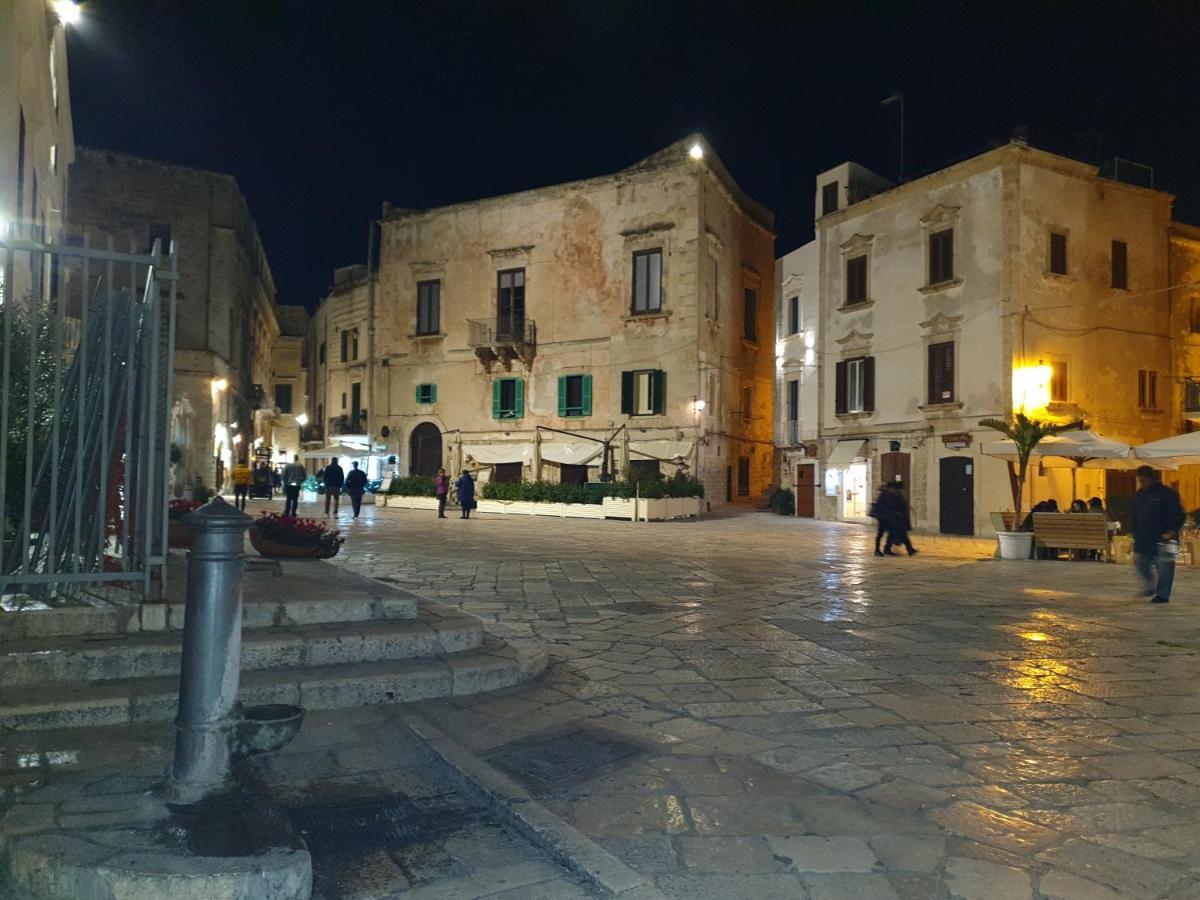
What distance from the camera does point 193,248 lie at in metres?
29.7

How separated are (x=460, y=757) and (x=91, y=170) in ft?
103

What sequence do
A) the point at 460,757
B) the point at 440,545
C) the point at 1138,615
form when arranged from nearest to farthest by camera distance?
the point at 460,757 < the point at 1138,615 < the point at 440,545

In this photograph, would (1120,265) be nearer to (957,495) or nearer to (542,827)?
(957,495)

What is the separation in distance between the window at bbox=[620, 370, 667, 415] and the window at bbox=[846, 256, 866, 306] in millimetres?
A: 6479

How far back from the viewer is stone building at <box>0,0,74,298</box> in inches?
→ 361

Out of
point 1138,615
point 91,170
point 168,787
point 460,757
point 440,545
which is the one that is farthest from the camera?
point 91,170

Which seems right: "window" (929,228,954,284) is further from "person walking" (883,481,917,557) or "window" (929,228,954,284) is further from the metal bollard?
the metal bollard

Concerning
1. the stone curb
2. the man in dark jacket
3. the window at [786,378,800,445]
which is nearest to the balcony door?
the window at [786,378,800,445]

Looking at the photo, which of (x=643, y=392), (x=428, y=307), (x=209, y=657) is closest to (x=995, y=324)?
(x=643, y=392)

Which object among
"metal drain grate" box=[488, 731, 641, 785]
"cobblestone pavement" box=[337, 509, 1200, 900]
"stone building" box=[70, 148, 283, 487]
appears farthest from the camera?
"stone building" box=[70, 148, 283, 487]

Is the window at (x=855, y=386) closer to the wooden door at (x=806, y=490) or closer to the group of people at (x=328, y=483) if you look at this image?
the wooden door at (x=806, y=490)

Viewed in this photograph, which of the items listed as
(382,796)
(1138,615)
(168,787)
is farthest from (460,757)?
(1138,615)

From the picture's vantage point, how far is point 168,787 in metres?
3.20

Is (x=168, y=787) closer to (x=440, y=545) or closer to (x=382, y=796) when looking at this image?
(x=382, y=796)
